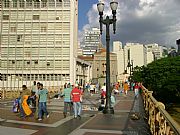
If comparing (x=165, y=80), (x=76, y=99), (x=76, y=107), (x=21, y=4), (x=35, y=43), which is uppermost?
(x=21, y=4)

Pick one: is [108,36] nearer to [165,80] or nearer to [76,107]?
[76,107]

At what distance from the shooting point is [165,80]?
1251 inches

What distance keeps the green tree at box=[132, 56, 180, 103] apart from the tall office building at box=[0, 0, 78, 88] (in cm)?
3309

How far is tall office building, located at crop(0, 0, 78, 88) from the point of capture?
67.4 metres

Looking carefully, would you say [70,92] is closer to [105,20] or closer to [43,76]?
[105,20]

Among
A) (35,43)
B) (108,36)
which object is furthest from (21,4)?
(108,36)

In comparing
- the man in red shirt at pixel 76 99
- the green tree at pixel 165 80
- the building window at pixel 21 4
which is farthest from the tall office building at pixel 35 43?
the man in red shirt at pixel 76 99

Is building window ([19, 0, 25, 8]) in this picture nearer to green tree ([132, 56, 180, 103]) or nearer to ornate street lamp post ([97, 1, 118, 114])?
green tree ([132, 56, 180, 103])

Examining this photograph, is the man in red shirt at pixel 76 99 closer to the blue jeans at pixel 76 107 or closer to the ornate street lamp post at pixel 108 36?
the blue jeans at pixel 76 107

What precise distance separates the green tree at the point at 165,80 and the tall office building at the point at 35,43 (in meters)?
33.1

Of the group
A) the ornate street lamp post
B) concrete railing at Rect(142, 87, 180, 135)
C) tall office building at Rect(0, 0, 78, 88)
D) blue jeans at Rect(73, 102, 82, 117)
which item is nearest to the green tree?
the ornate street lamp post

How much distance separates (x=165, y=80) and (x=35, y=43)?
42241 mm

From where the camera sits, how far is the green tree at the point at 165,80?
30.2 meters

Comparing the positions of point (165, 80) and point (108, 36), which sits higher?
point (108, 36)
